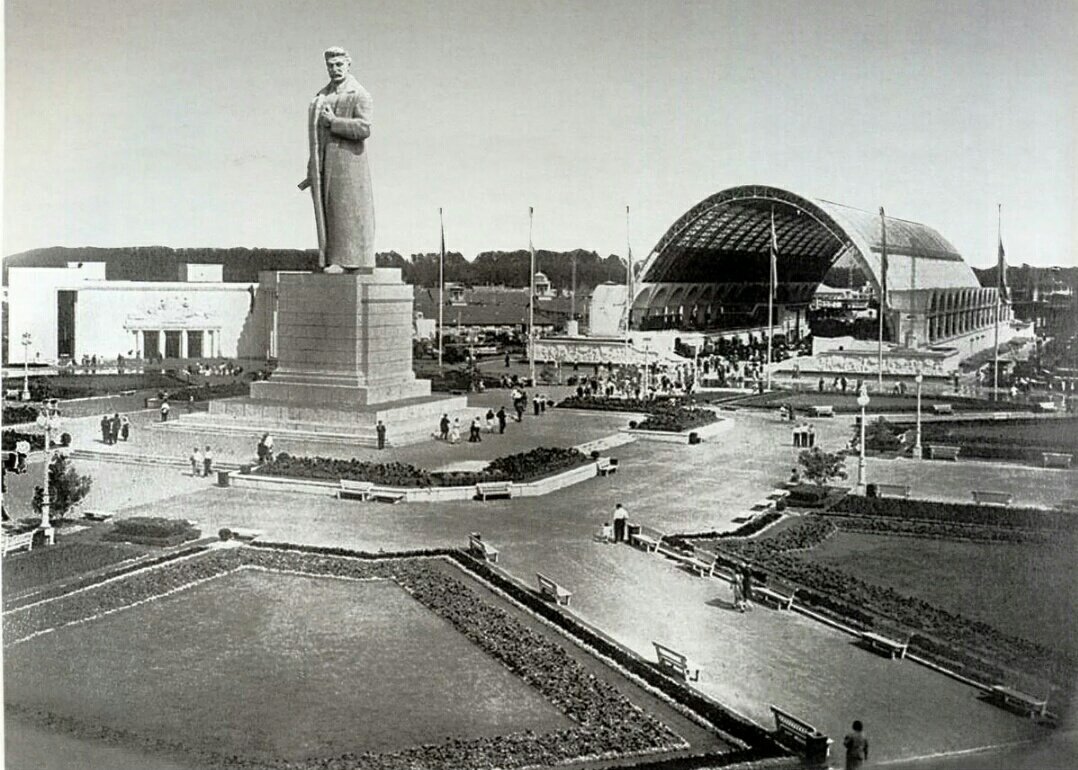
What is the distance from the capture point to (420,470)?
14.2m

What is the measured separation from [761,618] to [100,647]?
574 cm

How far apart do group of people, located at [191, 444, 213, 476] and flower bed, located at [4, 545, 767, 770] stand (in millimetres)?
2895

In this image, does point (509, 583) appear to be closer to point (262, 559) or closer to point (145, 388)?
point (262, 559)

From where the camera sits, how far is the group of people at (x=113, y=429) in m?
15.4

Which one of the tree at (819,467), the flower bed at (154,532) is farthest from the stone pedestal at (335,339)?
the tree at (819,467)

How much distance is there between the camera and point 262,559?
1108 centimetres

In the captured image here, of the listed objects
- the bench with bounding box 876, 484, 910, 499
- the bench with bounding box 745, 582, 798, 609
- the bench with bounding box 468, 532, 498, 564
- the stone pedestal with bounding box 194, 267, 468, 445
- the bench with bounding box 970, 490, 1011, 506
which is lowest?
the bench with bounding box 745, 582, 798, 609

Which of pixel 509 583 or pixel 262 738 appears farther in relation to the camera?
pixel 509 583

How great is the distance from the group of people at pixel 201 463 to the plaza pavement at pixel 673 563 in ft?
0.73

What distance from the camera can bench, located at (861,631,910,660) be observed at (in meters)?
9.38

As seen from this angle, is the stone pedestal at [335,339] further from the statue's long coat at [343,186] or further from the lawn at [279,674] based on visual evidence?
the lawn at [279,674]

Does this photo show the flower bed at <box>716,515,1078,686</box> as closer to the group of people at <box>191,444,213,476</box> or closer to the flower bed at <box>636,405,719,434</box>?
the flower bed at <box>636,405,719,434</box>

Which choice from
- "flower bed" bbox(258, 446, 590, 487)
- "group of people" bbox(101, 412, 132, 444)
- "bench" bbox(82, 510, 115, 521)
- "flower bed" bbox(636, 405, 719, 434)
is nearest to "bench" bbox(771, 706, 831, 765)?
"flower bed" bbox(258, 446, 590, 487)

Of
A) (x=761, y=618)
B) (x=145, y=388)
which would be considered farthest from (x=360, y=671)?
(x=145, y=388)
